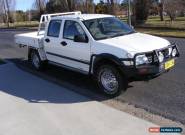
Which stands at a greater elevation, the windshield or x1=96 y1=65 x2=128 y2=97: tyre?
the windshield

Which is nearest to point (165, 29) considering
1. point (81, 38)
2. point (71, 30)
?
point (71, 30)

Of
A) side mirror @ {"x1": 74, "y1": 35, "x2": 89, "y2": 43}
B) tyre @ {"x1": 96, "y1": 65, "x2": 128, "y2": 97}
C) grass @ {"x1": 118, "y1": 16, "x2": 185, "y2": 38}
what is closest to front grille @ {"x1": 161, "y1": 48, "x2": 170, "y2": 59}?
tyre @ {"x1": 96, "y1": 65, "x2": 128, "y2": 97}

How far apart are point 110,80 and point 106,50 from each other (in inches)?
27.0

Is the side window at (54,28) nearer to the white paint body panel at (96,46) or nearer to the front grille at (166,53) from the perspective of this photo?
the white paint body panel at (96,46)

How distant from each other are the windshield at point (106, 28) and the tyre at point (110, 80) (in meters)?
0.86

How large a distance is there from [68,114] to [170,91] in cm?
247

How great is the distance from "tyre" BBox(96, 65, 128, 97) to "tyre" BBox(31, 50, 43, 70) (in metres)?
3.60

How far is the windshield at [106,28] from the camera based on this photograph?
881cm

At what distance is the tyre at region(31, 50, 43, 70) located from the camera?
11.7m

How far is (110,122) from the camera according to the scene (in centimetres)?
650

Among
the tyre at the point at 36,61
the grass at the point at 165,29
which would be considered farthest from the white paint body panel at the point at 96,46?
the grass at the point at 165,29

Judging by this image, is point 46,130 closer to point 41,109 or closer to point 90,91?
point 41,109

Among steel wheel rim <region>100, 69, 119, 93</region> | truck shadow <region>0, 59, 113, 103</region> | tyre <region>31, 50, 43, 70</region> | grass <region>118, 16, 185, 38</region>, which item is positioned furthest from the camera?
grass <region>118, 16, 185, 38</region>

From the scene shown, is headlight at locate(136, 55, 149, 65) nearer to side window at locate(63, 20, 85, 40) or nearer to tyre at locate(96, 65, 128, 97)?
tyre at locate(96, 65, 128, 97)
